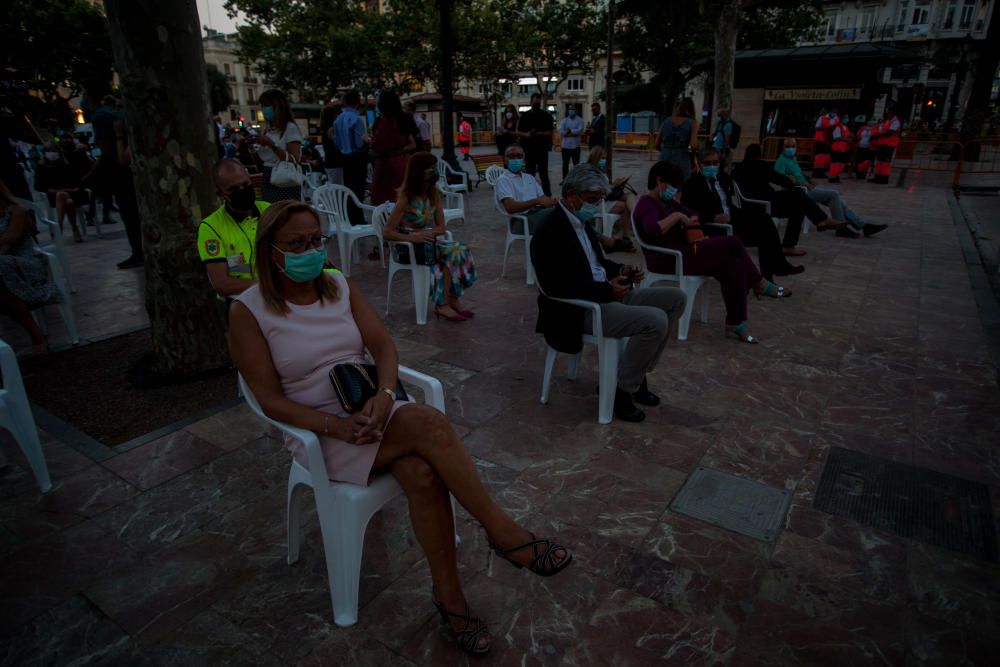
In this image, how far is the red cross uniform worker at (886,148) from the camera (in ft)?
43.8

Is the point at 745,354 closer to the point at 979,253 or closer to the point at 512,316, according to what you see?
the point at 512,316

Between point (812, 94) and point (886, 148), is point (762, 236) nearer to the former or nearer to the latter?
point (886, 148)

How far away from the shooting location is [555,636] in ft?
6.91

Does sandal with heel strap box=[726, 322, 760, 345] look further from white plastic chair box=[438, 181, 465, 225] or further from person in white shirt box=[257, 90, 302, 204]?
person in white shirt box=[257, 90, 302, 204]

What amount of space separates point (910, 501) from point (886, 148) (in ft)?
45.9

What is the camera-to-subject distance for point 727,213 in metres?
5.97

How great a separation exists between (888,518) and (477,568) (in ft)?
6.25

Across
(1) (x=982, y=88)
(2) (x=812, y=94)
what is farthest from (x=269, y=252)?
(2) (x=812, y=94)

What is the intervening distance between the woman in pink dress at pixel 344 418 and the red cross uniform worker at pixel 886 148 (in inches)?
588

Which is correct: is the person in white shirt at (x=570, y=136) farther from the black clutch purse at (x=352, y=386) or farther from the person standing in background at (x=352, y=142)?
the black clutch purse at (x=352, y=386)

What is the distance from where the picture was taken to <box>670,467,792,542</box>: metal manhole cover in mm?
2678

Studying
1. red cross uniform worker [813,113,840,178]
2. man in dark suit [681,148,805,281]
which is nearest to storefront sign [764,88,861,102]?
red cross uniform worker [813,113,840,178]

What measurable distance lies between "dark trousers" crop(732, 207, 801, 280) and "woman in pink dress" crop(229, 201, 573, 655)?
4.95m

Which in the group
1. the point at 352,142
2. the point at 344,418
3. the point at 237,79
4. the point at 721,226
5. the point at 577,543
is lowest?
the point at 577,543
